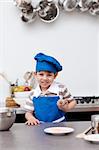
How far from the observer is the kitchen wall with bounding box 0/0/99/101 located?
2824mm

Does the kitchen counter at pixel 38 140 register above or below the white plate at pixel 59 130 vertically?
below

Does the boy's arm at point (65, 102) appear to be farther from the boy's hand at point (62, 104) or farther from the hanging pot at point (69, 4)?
the hanging pot at point (69, 4)

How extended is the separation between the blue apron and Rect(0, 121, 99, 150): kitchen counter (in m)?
0.37

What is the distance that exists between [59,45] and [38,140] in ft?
5.23

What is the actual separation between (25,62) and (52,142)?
1576mm

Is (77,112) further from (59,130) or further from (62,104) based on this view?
(59,130)

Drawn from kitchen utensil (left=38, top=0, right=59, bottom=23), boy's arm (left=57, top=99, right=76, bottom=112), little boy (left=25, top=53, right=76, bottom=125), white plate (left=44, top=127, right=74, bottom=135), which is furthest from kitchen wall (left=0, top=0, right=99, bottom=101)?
white plate (left=44, top=127, right=74, bottom=135)

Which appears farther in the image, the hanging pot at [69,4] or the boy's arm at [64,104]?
the hanging pot at [69,4]

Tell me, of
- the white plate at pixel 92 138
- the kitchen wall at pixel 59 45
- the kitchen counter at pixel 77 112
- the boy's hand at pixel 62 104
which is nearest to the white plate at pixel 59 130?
the white plate at pixel 92 138

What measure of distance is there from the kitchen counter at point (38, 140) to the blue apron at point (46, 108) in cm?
37

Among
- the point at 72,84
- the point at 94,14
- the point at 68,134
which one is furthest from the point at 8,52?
the point at 68,134

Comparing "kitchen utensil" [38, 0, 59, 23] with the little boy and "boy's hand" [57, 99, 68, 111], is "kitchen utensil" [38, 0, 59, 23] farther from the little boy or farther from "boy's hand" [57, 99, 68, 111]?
"boy's hand" [57, 99, 68, 111]

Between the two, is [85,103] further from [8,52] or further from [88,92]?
[8,52]

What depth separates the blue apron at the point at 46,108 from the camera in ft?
6.63
